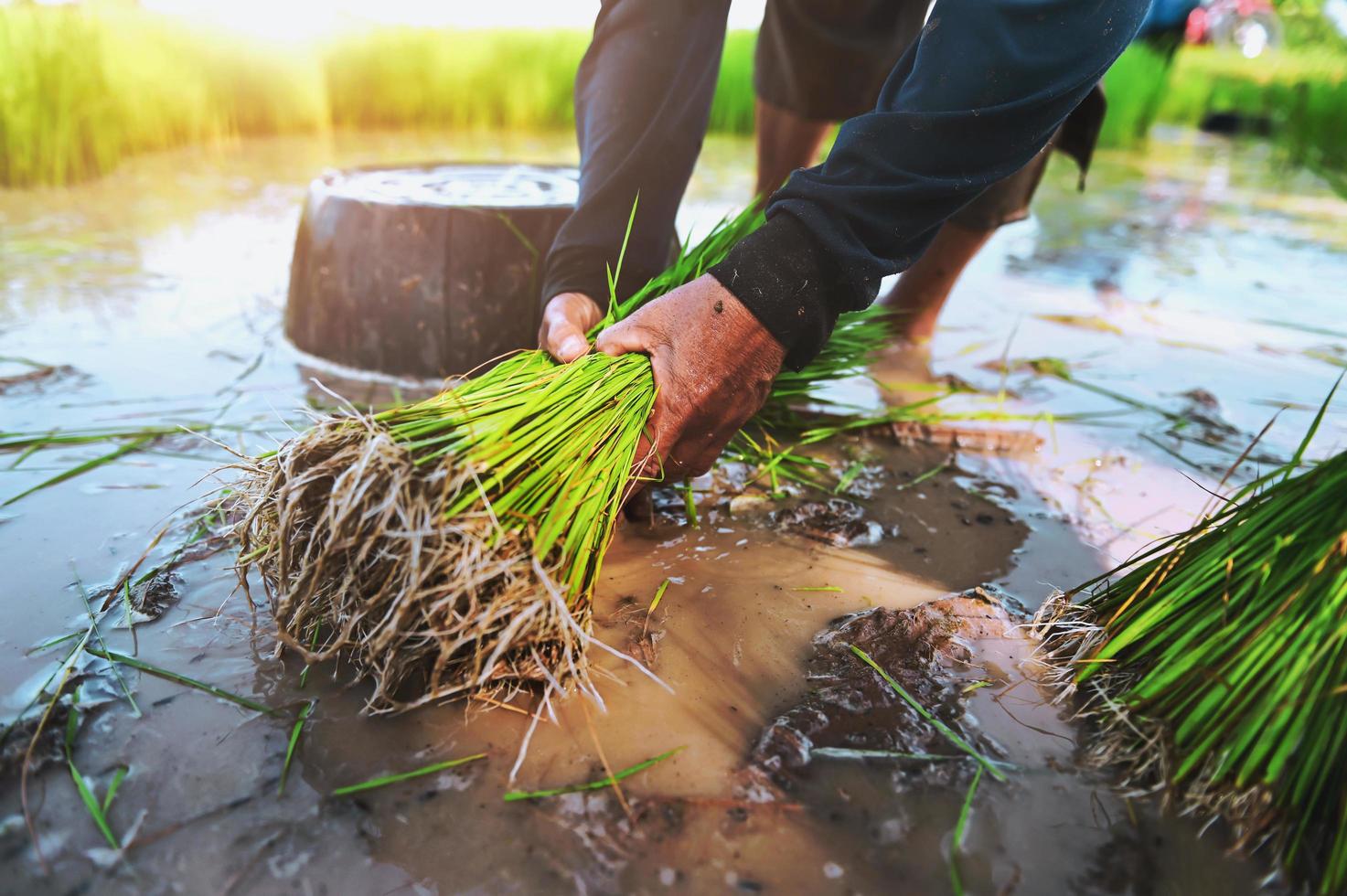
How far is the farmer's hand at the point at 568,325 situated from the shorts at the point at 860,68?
1326 millimetres

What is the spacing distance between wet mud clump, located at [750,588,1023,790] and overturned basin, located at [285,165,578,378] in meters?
1.34

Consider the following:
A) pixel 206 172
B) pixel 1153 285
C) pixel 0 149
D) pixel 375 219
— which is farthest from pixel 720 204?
pixel 0 149

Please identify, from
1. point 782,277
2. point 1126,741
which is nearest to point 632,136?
point 782,277

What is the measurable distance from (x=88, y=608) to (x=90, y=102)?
4.46 m

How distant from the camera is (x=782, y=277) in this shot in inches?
53.5

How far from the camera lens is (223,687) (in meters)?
1.25

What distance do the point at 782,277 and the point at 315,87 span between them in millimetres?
6608

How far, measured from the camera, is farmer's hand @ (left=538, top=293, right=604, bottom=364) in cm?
154

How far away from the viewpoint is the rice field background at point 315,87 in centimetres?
432

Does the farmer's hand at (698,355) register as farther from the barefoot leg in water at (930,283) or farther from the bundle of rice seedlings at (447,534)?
the barefoot leg in water at (930,283)

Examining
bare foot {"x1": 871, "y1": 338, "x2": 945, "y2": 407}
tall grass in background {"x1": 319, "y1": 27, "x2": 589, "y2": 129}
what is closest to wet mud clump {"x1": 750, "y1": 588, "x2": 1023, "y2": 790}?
bare foot {"x1": 871, "y1": 338, "x2": 945, "y2": 407}

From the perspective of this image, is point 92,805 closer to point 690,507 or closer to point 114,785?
point 114,785

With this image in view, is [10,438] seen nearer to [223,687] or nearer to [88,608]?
[88,608]

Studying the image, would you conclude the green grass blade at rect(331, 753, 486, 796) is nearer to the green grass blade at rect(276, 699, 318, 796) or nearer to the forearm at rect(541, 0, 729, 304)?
the green grass blade at rect(276, 699, 318, 796)
